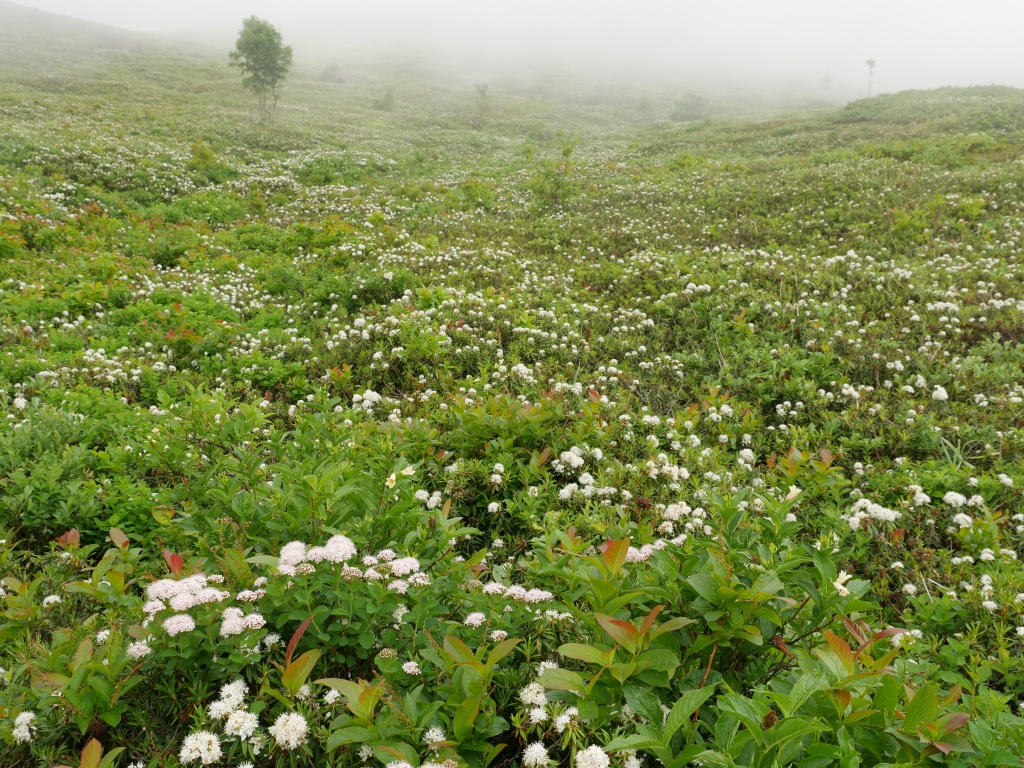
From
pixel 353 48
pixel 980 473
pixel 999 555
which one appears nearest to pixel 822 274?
pixel 980 473

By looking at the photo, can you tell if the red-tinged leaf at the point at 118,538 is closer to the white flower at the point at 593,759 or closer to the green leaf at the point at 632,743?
the white flower at the point at 593,759

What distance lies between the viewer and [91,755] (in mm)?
1801

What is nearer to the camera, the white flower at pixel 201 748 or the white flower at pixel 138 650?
the white flower at pixel 201 748

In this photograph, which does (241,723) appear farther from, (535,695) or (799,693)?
(799,693)

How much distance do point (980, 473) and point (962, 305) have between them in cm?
Result: 448

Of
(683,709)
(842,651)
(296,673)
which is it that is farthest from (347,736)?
(842,651)

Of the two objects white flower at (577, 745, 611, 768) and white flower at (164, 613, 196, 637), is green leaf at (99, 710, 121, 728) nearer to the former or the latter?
white flower at (164, 613, 196, 637)

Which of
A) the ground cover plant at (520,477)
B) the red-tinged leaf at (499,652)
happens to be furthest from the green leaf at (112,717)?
the red-tinged leaf at (499,652)

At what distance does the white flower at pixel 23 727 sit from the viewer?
6.94ft

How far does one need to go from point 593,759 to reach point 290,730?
3.63 ft

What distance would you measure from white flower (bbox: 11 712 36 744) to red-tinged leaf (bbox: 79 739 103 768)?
625mm

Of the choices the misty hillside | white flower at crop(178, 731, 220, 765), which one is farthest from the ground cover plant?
the misty hillside

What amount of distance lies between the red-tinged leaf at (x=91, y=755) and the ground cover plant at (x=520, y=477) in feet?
0.04

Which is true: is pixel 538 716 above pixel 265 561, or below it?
below
